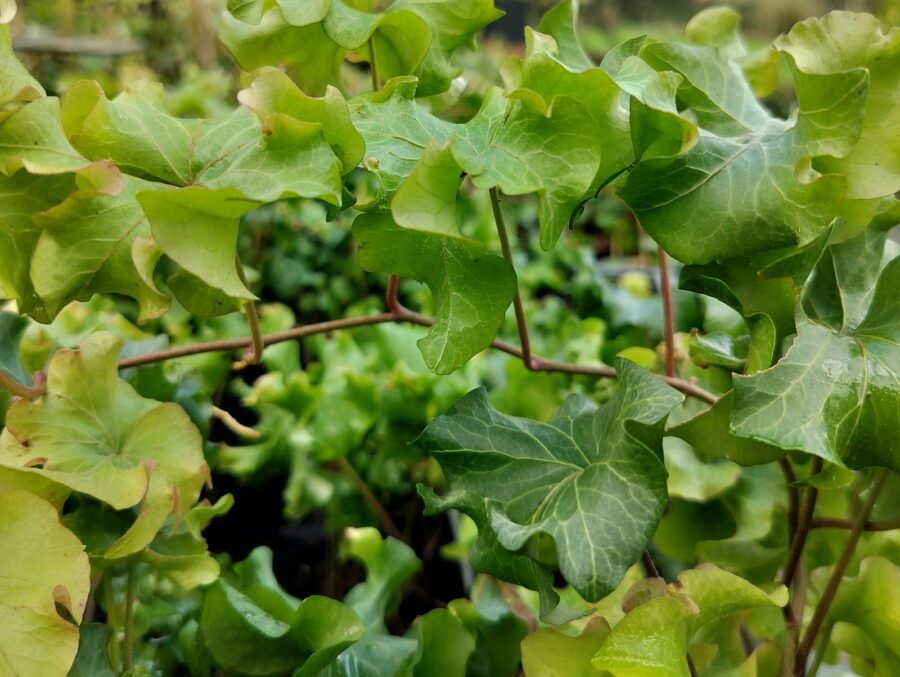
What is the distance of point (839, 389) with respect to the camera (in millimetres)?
378

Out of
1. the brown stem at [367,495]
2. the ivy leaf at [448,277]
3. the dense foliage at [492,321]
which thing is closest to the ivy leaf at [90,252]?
the dense foliage at [492,321]

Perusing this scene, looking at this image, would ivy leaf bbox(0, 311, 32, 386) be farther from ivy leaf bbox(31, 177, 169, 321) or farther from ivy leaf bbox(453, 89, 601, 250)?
ivy leaf bbox(453, 89, 601, 250)

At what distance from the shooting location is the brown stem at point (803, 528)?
454 millimetres

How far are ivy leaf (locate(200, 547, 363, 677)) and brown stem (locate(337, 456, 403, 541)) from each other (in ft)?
1.32

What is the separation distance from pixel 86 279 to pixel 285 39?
0.21 meters

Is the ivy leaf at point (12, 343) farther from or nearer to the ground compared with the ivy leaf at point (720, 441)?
nearer to the ground

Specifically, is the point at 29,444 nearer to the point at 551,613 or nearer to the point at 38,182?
the point at 38,182

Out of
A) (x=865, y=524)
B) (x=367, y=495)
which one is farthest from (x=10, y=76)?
(x=367, y=495)

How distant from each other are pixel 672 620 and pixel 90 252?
324 mm

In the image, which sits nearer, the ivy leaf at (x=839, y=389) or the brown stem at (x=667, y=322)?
the ivy leaf at (x=839, y=389)

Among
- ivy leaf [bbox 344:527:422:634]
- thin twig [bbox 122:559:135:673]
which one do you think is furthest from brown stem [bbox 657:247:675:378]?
thin twig [bbox 122:559:135:673]

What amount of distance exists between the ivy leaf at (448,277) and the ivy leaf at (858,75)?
16 centimetres

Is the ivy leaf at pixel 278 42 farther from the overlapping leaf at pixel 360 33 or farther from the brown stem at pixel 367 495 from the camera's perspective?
the brown stem at pixel 367 495

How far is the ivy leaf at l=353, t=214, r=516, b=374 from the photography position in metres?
0.38
